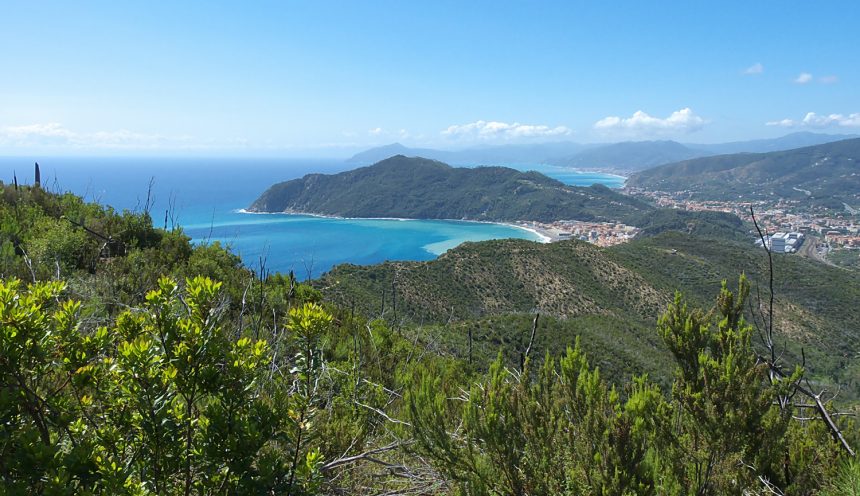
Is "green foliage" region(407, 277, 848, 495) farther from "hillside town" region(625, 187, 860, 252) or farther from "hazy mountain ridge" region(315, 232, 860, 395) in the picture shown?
"hillside town" region(625, 187, 860, 252)

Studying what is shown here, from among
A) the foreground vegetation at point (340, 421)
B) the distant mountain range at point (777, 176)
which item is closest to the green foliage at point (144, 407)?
the foreground vegetation at point (340, 421)

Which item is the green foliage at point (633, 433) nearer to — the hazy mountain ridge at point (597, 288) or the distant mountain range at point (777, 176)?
the hazy mountain ridge at point (597, 288)

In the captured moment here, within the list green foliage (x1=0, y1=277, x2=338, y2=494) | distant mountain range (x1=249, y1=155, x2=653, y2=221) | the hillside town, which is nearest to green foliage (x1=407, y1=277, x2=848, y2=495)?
green foliage (x1=0, y1=277, x2=338, y2=494)

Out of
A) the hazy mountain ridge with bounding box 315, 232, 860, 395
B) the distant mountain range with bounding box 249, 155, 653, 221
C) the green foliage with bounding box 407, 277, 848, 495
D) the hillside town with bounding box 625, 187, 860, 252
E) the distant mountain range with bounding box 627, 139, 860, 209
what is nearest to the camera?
the green foliage with bounding box 407, 277, 848, 495

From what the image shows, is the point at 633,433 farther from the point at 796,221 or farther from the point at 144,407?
the point at 796,221

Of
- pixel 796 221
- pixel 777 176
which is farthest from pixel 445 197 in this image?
pixel 777 176
